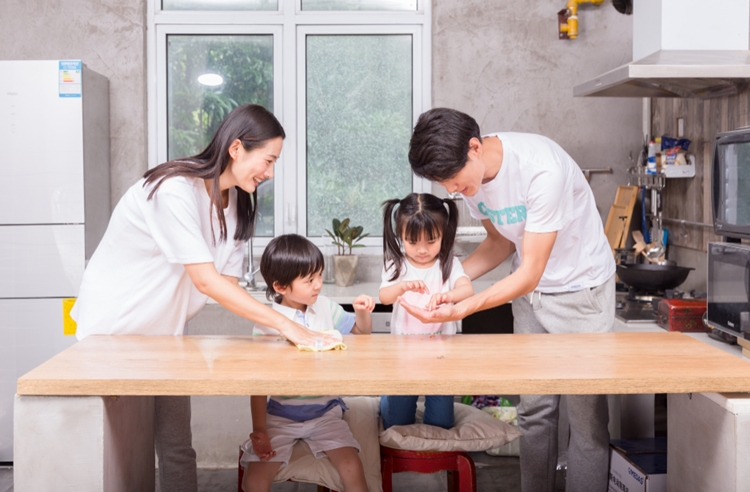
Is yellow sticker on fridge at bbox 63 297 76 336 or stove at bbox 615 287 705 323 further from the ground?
stove at bbox 615 287 705 323

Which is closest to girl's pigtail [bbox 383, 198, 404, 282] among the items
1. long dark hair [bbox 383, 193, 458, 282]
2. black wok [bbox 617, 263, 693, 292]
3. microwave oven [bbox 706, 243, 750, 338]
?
long dark hair [bbox 383, 193, 458, 282]

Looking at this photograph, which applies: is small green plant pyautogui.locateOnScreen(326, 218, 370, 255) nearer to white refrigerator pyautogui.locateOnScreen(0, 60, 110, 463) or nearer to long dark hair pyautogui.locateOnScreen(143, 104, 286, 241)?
white refrigerator pyautogui.locateOnScreen(0, 60, 110, 463)

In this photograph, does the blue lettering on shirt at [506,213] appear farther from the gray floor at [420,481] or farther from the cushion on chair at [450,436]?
the gray floor at [420,481]

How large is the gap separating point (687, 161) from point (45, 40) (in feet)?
9.90

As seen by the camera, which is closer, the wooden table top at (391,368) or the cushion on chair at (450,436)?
the wooden table top at (391,368)

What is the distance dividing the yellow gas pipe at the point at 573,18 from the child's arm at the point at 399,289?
1972 millimetres

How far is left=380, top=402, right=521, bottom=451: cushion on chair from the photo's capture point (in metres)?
1.99

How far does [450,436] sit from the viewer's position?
6.62 ft

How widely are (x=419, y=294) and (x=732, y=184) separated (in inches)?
38.2

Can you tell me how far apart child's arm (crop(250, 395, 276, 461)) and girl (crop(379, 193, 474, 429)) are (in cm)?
37

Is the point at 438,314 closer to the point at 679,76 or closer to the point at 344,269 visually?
the point at 679,76

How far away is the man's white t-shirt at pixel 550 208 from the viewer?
1952 mm

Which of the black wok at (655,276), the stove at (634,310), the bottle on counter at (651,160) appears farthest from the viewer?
the bottle on counter at (651,160)

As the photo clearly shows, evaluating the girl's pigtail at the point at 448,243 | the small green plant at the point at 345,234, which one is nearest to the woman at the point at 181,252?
the girl's pigtail at the point at 448,243
